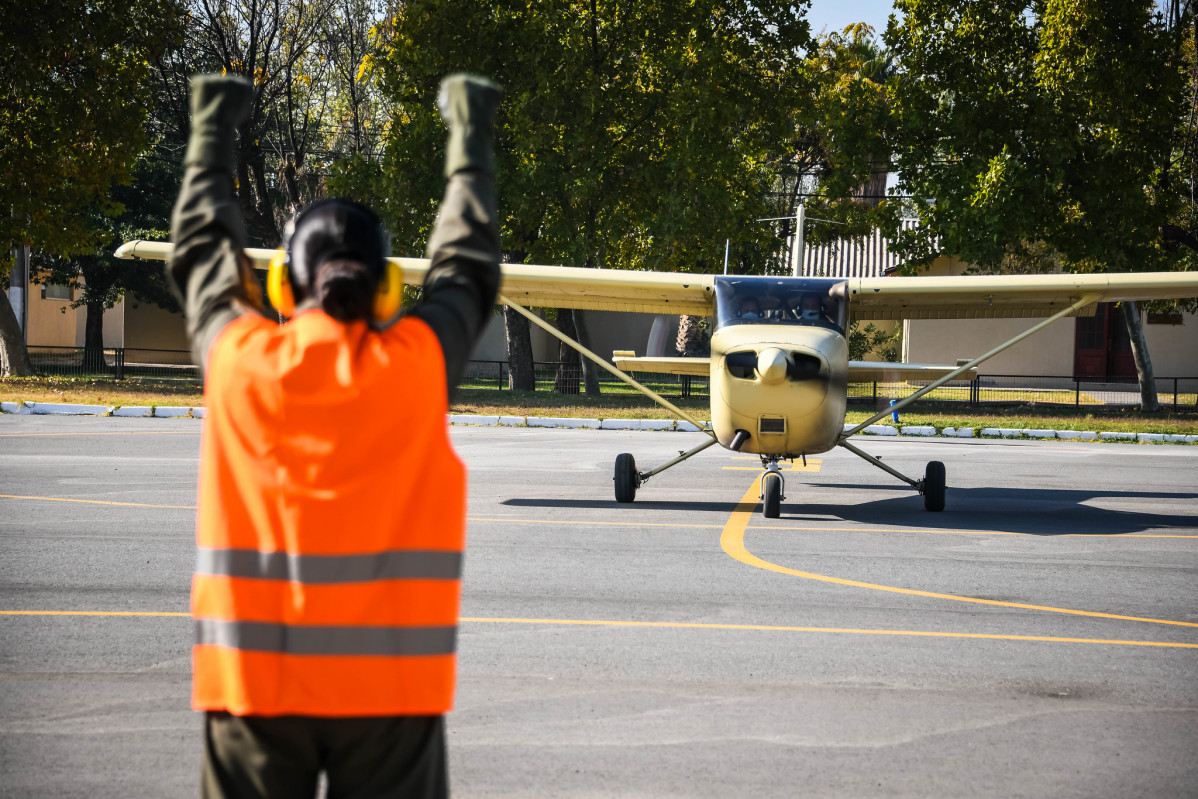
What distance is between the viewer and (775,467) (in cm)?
1112

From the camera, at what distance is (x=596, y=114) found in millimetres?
29359

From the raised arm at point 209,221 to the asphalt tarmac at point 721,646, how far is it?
2.39m

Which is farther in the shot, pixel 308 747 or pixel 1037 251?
pixel 1037 251

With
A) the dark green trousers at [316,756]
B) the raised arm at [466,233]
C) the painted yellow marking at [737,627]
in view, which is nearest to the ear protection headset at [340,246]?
the raised arm at [466,233]

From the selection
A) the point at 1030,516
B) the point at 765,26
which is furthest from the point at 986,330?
the point at 1030,516

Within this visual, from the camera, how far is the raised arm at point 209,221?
222 cm

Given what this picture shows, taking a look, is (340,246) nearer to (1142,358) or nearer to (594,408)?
(594,408)

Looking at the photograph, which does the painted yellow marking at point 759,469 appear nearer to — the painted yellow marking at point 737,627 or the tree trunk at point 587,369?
the painted yellow marking at point 737,627

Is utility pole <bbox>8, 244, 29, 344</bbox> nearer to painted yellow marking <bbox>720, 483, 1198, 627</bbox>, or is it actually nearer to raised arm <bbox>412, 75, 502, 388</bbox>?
painted yellow marking <bbox>720, 483, 1198, 627</bbox>

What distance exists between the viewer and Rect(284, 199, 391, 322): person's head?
6.43ft

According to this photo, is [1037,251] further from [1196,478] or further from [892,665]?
[892,665]

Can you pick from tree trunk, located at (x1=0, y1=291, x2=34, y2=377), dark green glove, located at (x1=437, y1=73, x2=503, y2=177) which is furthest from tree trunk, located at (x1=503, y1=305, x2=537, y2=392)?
dark green glove, located at (x1=437, y1=73, x2=503, y2=177)

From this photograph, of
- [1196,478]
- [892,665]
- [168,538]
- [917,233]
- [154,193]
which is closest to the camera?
[892,665]

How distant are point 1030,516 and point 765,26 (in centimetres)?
2234
